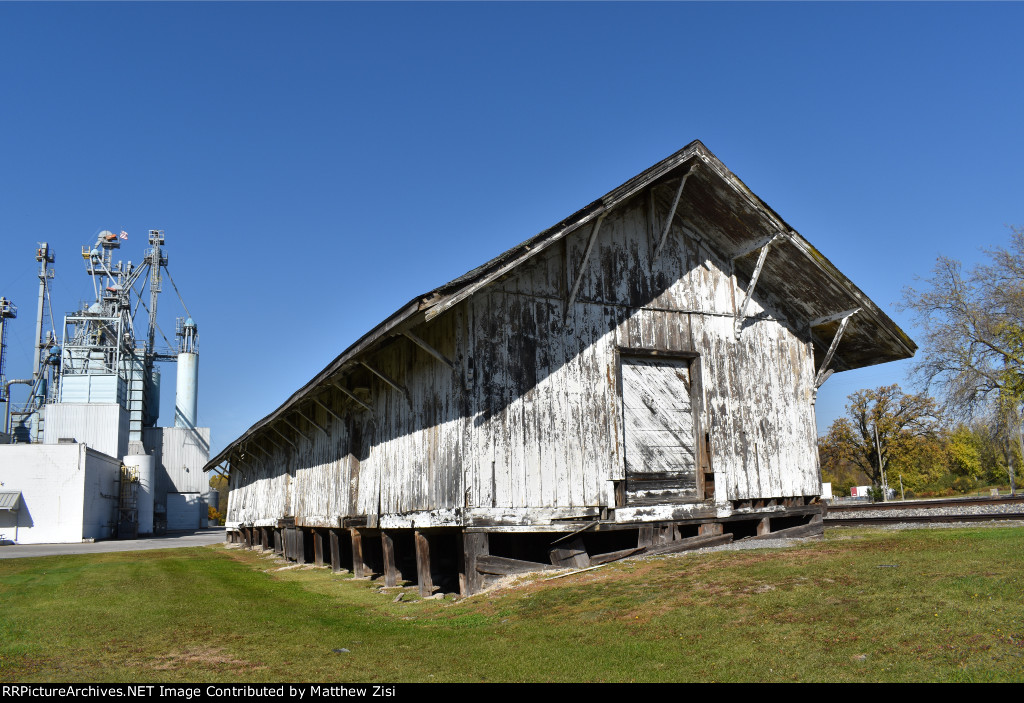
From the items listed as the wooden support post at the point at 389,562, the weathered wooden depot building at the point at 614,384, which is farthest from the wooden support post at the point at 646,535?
the wooden support post at the point at 389,562

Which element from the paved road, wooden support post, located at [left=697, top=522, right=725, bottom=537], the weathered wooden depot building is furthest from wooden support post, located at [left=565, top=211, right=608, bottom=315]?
the paved road

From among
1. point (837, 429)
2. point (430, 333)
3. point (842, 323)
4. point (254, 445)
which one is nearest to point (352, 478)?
point (430, 333)

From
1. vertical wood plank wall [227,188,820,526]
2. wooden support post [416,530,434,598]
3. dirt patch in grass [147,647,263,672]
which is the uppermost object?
vertical wood plank wall [227,188,820,526]

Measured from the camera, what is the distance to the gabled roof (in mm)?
12055

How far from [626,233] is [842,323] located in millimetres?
4792

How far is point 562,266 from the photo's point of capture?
1393cm

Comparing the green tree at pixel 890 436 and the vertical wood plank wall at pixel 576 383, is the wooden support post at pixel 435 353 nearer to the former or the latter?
the vertical wood plank wall at pixel 576 383

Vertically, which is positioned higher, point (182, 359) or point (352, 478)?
point (182, 359)

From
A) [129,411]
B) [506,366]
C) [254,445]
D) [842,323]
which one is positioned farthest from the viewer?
[129,411]

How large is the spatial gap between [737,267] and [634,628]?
9321mm

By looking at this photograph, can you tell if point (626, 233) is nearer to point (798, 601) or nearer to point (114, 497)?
point (798, 601)

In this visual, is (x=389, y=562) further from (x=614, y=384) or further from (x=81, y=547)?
(x=81, y=547)

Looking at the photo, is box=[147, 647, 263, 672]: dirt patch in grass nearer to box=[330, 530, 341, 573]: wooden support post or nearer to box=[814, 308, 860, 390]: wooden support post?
box=[330, 530, 341, 573]: wooden support post

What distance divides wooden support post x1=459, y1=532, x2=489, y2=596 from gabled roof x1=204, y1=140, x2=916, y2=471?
341cm
